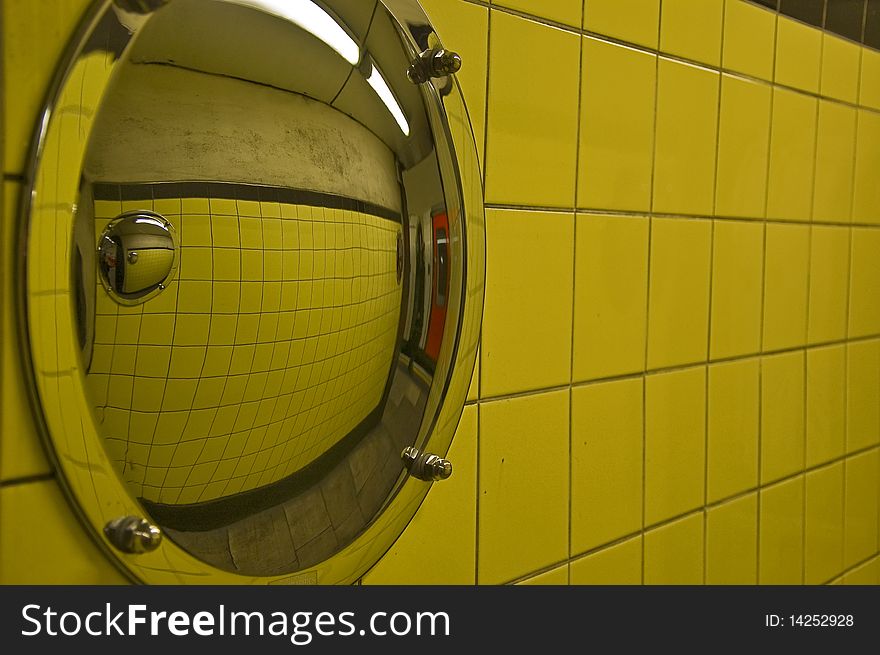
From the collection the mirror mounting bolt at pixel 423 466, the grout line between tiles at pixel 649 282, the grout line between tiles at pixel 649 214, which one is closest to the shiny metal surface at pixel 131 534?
the mirror mounting bolt at pixel 423 466

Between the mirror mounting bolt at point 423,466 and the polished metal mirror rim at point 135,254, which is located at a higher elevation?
the polished metal mirror rim at point 135,254

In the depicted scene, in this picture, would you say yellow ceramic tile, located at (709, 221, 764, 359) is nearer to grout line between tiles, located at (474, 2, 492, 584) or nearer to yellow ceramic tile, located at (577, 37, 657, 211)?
yellow ceramic tile, located at (577, 37, 657, 211)

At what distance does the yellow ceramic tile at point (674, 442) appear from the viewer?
3.80ft

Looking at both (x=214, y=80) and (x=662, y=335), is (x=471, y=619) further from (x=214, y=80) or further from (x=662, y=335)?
(x=214, y=80)

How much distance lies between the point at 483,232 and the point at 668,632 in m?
0.52

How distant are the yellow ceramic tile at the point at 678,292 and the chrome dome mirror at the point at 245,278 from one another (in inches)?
16.3

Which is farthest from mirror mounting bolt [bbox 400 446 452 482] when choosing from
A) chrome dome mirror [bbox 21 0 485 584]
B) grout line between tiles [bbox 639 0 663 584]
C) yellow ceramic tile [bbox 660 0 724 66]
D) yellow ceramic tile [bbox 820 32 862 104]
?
yellow ceramic tile [bbox 820 32 862 104]

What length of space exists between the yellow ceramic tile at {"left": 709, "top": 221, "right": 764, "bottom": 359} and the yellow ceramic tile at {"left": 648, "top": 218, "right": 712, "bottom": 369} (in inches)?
1.0

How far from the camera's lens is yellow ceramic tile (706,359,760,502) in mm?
1260

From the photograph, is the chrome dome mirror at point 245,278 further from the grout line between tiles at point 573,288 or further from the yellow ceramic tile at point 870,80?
the yellow ceramic tile at point 870,80

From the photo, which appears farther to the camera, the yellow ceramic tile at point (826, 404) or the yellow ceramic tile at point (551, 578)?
the yellow ceramic tile at point (826, 404)

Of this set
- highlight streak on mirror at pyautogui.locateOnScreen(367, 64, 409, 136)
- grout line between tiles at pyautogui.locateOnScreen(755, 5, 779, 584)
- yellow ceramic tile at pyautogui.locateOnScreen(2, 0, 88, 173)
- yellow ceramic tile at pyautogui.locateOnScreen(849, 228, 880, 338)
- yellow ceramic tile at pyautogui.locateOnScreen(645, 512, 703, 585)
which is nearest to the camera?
yellow ceramic tile at pyautogui.locateOnScreen(2, 0, 88, 173)

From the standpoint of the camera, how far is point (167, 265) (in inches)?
23.7

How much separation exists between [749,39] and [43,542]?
1.10 m
